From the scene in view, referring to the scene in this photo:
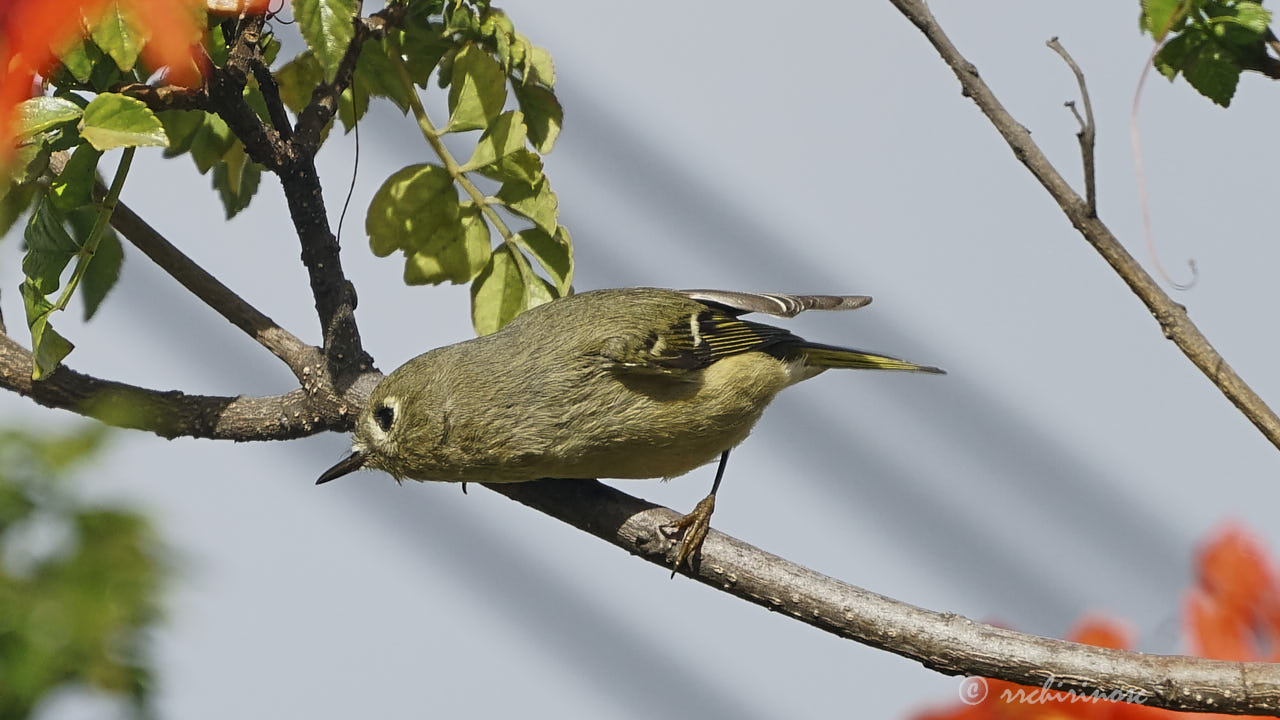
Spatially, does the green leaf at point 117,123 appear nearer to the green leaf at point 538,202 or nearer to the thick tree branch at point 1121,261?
the green leaf at point 538,202

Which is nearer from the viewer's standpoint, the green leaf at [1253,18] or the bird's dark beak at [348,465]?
the green leaf at [1253,18]

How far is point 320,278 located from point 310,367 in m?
0.19

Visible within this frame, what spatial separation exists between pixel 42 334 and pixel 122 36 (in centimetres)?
44

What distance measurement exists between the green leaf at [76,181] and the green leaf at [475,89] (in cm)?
60

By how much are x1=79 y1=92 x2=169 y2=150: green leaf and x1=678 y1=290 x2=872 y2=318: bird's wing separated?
1.54 meters

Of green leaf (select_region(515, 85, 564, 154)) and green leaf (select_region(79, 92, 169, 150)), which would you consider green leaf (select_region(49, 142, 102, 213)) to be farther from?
green leaf (select_region(515, 85, 564, 154))

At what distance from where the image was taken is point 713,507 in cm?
220

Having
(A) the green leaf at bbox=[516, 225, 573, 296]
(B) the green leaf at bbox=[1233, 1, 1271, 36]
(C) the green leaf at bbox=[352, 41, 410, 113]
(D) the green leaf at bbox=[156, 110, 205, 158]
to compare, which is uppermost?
(B) the green leaf at bbox=[1233, 1, 1271, 36]

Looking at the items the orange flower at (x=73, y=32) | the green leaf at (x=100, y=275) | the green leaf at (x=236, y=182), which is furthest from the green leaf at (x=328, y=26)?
the green leaf at (x=236, y=182)

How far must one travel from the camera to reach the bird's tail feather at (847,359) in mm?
2818

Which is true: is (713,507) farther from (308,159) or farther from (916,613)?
(308,159)

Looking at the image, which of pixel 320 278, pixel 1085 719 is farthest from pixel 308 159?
pixel 1085 719

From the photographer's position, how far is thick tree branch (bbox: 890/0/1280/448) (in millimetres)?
1449

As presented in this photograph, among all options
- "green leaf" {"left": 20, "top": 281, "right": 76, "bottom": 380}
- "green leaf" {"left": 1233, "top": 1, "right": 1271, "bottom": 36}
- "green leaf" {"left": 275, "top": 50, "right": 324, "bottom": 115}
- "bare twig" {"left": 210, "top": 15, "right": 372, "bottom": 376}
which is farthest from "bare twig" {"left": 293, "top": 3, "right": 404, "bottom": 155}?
"green leaf" {"left": 1233, "top": 1, "right": 1271, "bottom": 36}
